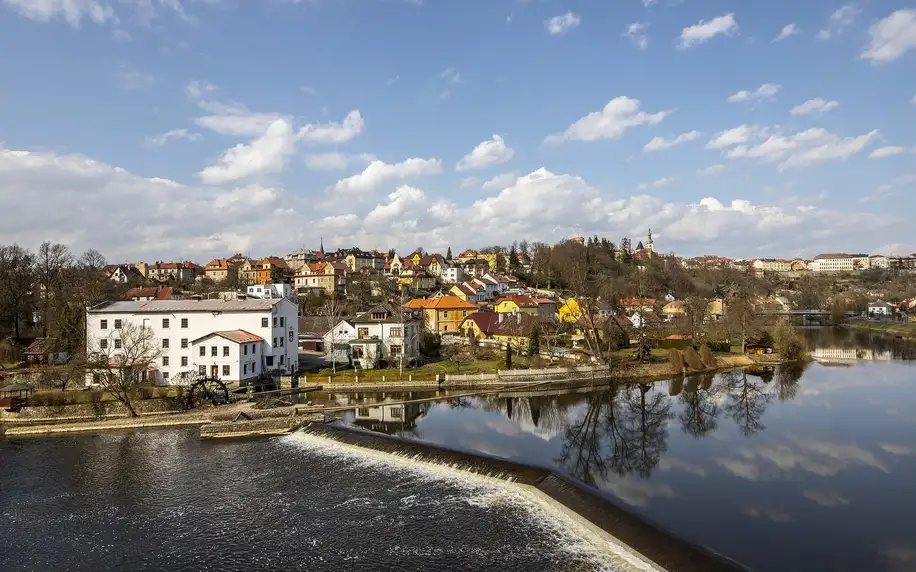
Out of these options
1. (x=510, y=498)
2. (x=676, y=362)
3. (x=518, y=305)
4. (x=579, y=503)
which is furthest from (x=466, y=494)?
(x=518, y=305)

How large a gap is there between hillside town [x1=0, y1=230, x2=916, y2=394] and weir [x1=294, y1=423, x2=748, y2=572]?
60.7 feet

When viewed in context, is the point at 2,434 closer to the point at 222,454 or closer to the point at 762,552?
the point at 222,454

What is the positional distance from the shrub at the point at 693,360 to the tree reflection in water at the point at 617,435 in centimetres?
1329


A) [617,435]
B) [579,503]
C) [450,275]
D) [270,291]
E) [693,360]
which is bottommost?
[617,435]

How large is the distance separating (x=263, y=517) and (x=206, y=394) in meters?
19.2

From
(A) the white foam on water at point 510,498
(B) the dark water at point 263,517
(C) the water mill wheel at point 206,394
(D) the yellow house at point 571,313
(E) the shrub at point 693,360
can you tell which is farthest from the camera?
(D) the yellow house at point 571,313

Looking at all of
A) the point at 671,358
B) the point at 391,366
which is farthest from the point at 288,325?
the point at 671,358

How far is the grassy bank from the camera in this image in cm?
8631

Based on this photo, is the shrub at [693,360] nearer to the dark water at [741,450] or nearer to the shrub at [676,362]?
the shrub at [676,362]

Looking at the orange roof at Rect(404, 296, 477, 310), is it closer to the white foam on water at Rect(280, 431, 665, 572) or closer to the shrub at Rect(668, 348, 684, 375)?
→ the shrub at Rect(668, 348, 684, 375)

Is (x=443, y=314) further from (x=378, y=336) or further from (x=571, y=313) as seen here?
(x=378, y=336)

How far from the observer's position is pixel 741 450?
27062 mm

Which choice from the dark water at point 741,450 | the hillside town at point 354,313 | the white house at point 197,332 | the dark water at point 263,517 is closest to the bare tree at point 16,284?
the hillside town at point 354,313

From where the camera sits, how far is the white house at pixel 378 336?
2032 inches
